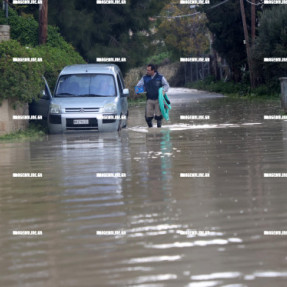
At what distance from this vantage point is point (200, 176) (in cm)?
1260

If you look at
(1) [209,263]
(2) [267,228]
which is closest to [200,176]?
(2) [267,228]

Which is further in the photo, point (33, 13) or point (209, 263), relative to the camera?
point (33, 13)

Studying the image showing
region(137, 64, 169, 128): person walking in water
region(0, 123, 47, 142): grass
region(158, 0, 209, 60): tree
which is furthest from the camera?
region(158, 0, 209, 60): tree

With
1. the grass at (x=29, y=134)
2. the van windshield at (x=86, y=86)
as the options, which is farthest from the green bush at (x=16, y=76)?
the van windshield at (x=86, y=86)

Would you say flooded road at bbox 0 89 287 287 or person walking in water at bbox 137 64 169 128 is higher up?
person walking in water at bbox 137 64 169 128

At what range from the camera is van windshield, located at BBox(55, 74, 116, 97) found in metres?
23.5

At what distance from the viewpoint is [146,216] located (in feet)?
30.8

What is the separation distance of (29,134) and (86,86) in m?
2.31

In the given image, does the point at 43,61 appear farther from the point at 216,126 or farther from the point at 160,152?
the point at 160,152

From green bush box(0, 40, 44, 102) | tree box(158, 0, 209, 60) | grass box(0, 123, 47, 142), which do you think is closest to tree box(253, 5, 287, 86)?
grass box(0, 123, 47, 142)

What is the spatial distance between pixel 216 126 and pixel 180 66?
59.7 meters

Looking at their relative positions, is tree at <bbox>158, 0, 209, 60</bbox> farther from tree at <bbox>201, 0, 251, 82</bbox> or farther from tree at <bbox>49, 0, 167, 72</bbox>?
tree at <bbox>49, 0, 167, 72</bbox>

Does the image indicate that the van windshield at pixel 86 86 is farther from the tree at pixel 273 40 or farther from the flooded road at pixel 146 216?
the tree at pixel 273 40

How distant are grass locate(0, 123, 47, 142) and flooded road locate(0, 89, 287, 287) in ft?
10.9
